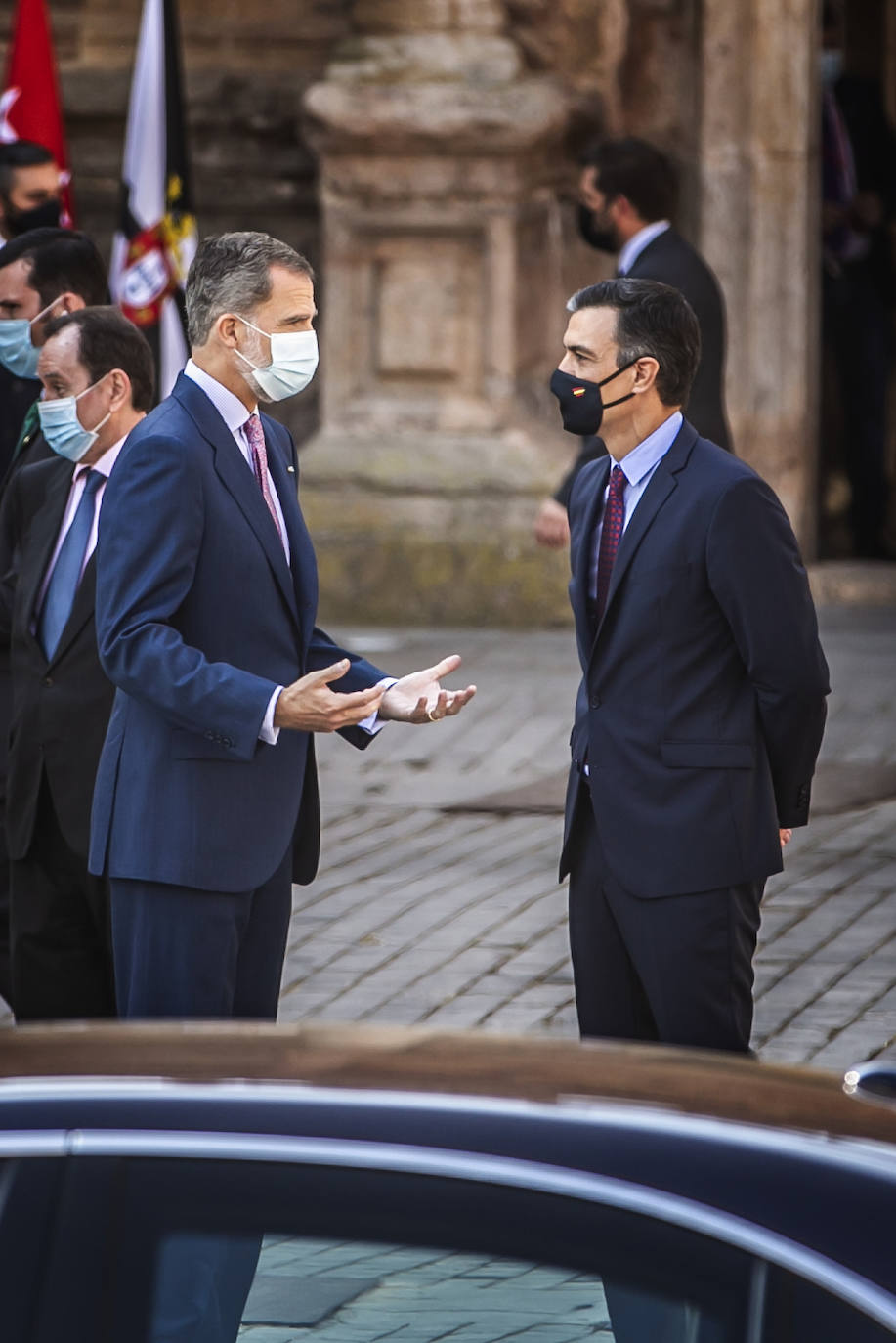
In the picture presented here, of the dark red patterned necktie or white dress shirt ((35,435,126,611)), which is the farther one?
white dress shirt ((35,435,126,611))

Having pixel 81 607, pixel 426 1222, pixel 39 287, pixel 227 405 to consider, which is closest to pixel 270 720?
pixel 227 405

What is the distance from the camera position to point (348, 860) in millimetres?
7598

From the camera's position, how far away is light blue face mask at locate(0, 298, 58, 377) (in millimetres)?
6129

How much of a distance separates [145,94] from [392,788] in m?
3.95

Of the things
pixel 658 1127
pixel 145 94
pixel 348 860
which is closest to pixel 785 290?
pixel 145 94

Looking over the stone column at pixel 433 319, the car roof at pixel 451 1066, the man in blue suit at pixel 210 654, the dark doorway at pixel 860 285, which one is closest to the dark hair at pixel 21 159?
the stone column at pixel 433 319

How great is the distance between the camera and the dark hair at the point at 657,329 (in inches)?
167

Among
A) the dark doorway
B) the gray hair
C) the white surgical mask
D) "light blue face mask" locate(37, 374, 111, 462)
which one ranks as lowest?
the dark doorway

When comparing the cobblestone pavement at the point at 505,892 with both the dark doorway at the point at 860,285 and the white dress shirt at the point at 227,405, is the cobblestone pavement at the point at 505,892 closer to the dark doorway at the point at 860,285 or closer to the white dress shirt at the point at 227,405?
the white dress shirt at the point at 227,405

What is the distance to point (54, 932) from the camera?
4914 mm

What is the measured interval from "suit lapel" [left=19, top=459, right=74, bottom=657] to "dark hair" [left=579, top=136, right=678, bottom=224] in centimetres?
318

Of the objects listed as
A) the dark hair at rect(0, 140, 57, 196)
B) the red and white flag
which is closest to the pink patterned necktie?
the dark hair at rect(0, 140, 57, 196)

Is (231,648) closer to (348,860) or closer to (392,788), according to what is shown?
(348,860)

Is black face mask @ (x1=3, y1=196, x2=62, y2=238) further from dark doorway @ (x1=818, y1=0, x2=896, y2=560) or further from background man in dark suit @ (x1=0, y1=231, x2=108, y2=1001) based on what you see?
dark doorway @ (x1=818, y1=0, x2=896, y2=560)
